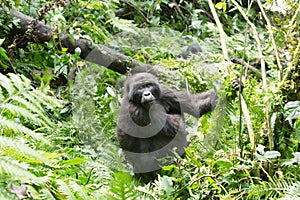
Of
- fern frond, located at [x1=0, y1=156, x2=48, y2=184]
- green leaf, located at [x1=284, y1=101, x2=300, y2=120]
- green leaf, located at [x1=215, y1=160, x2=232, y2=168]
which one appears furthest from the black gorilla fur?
fern frond, located at [x1=0, y1=156, x2=48, y2=184]

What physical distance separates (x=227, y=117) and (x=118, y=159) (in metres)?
0.99

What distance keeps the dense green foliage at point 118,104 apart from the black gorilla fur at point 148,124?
134 millimetres

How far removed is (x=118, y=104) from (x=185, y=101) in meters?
0.70

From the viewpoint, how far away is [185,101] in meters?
4.97

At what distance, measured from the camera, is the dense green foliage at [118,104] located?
243 centimetres

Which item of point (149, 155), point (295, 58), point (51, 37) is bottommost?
point (149, 155)

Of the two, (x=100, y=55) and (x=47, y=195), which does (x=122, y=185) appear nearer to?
(x=47, y=195)

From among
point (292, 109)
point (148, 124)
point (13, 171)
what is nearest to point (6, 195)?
point (13, 171)

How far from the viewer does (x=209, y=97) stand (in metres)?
4.73

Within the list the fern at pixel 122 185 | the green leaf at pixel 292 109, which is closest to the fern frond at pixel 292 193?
the green leaf at pixel 292 109

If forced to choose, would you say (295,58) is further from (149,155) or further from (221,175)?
(149,155)

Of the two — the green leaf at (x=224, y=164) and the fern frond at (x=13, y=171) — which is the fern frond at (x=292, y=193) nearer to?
the green leaf at (x=224, y=164)

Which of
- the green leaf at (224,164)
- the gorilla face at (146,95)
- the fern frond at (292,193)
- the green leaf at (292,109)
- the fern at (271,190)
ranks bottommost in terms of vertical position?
the gorilla face at (146,95)

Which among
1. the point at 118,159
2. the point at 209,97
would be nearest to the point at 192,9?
the point at 209,97
